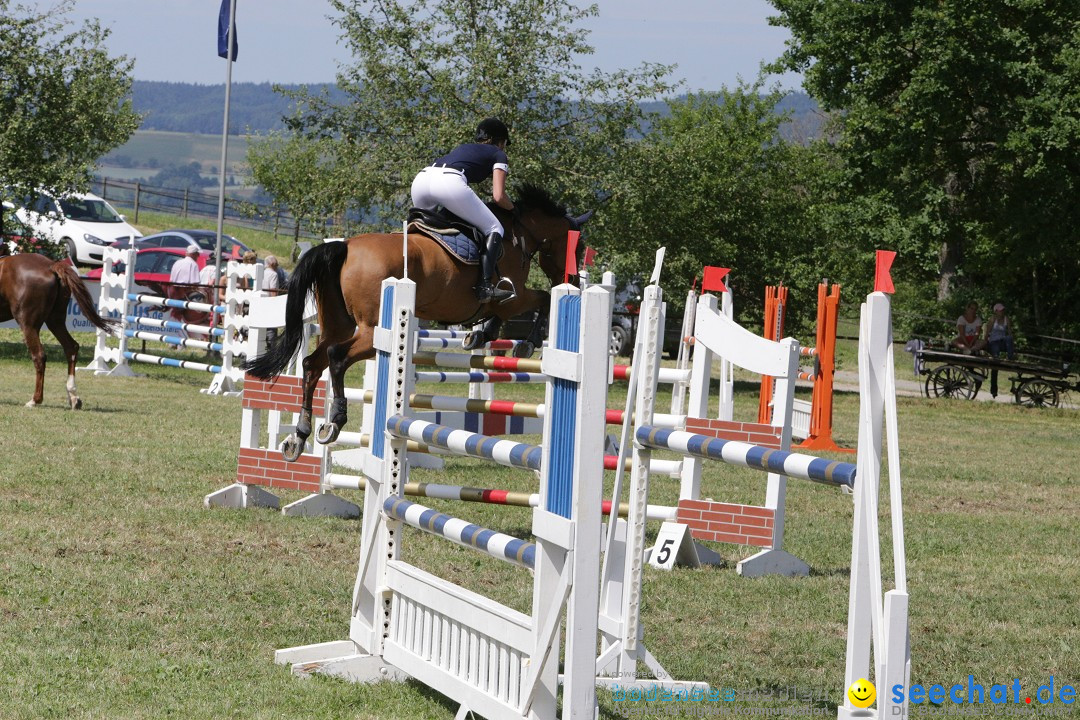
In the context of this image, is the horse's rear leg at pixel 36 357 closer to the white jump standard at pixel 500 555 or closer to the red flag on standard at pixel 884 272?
the white jump standard at pixel 500 555

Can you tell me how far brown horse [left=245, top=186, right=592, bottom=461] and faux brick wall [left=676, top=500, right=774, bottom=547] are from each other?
6.39 feet

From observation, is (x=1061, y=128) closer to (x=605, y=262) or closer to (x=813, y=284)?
(x=813, y=284)

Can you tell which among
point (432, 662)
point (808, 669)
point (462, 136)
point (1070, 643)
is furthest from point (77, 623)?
point (462, 136)

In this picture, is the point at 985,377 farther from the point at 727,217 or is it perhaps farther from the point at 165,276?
the point at 165,276

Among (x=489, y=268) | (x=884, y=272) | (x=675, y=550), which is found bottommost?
(x=675, y=550)

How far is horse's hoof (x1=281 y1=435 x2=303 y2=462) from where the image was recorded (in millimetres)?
7582

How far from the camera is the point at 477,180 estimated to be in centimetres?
849

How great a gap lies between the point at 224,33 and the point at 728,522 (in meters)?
17.6

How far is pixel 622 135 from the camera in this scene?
20.8 meters

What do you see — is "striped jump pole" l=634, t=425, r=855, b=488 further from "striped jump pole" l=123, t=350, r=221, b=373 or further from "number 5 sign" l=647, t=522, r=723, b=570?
"striped jump pole" l=123, t=350, r=221, b=373

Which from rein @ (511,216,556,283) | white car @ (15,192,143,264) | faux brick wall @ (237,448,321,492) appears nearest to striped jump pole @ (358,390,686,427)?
faux brick wall @ (237,448,321,492)

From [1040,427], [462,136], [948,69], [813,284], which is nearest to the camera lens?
[1040,427]

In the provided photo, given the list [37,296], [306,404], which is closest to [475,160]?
[306,404]

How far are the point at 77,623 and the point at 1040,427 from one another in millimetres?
15575
